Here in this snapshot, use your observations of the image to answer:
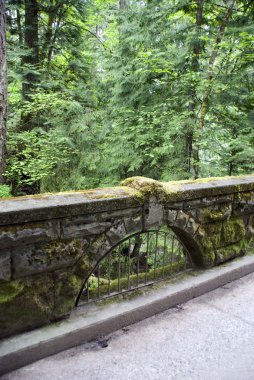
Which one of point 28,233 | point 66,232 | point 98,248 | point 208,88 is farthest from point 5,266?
point 208,88

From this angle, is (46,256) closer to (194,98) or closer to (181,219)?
(181,219)

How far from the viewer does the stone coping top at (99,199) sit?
77.2 inches

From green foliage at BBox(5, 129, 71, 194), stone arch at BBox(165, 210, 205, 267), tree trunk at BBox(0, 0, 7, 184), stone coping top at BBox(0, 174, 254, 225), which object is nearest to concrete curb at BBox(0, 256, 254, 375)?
stone arch at BBox(165, 210, 205, 267)

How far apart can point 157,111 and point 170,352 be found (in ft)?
18.3

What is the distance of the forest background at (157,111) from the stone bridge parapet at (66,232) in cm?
366

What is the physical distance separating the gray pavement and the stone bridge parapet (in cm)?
34

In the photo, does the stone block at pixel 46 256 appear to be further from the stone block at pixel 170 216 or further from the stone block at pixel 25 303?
the stone block at pixel 170 216

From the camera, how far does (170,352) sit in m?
2.20

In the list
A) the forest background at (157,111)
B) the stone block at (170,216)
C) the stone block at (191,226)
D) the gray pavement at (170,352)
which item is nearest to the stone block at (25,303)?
the gray pavement at (170,352)

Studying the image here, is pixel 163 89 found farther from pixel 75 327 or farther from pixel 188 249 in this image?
pixel 75 327

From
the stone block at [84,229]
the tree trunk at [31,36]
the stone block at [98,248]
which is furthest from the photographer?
the tree trunk at [31,36]

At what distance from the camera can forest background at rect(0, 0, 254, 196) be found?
6.84m

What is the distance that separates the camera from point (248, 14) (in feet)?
23.7

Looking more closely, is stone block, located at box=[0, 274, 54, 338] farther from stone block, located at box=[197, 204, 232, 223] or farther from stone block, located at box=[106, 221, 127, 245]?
stone block, located at box=[197, 204, 232, 223]
